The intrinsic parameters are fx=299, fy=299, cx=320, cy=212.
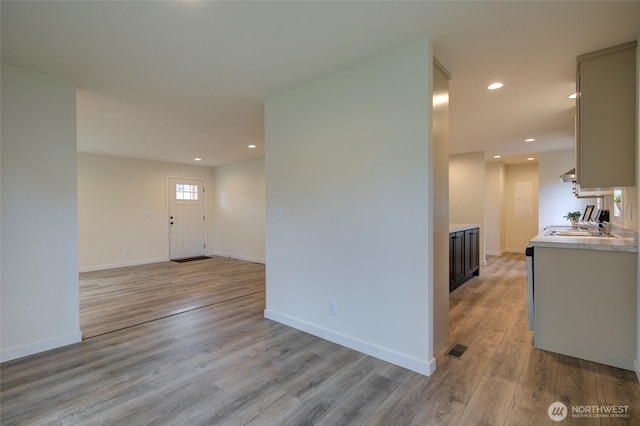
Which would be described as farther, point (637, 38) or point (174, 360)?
point (174, 360)

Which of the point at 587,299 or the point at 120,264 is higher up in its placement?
the point at 587,299

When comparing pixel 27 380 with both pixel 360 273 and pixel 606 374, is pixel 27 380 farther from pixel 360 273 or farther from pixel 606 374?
pixel 606 374

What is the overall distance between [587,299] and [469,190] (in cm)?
454

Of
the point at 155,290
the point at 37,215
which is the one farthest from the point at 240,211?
the point at 37,215

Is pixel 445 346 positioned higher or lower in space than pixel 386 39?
lower

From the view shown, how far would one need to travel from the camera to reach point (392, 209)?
2457mm

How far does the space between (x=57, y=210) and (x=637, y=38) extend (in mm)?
5065

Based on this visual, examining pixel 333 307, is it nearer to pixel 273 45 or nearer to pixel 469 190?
pixel 273 45

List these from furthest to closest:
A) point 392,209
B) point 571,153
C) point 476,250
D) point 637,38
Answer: point 571,153
point 476,250
point 392,209
point 637,38

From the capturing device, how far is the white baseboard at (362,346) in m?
2.32

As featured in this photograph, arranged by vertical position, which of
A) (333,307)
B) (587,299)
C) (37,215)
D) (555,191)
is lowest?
(333,307)

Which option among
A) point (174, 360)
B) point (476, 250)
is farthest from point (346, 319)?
point (476, 250)

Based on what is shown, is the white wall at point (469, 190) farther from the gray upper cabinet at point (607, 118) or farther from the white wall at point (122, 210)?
the white wall at point (122, 210)

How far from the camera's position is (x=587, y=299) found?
2.48m
